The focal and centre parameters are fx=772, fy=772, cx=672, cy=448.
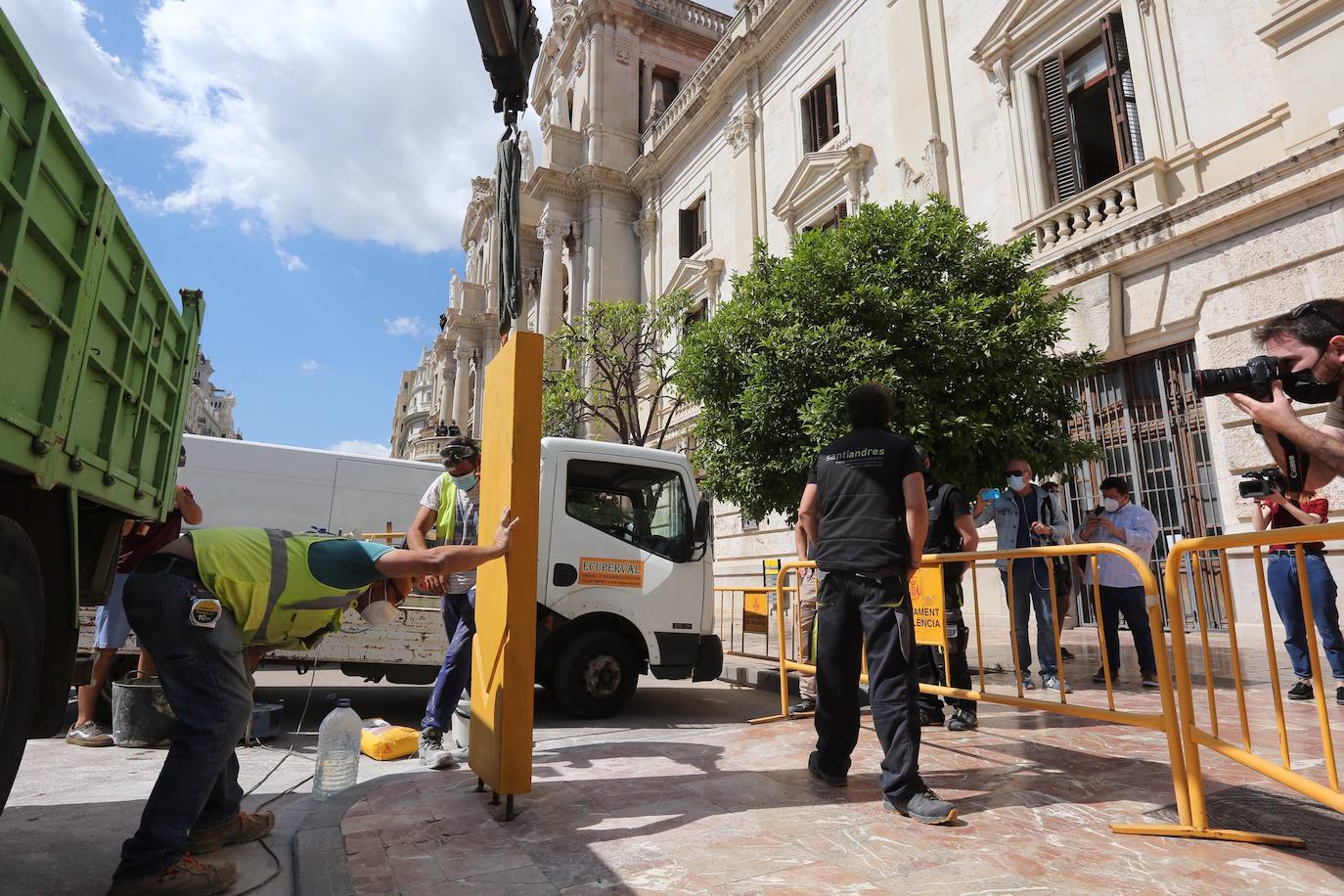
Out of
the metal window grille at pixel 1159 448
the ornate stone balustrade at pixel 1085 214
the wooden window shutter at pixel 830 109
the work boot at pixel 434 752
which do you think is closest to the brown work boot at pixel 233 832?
the work boot at pixel 434 752

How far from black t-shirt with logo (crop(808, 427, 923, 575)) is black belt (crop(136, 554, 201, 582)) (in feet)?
8.76

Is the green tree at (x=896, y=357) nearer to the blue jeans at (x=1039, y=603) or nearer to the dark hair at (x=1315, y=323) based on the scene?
the blue jeans at (x=1039, y=603)

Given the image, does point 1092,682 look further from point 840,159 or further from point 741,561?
point 840,159

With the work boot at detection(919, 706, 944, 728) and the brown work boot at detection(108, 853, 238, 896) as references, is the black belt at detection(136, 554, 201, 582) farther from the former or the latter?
the work boot at detection(919, 706, 944, 728)

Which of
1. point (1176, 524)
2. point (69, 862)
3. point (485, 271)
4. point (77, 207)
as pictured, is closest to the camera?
point (77, 207)

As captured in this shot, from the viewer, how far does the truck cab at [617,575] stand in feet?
20.9

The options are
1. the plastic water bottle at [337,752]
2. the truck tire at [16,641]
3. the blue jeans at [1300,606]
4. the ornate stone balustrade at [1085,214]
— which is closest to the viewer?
the truck tire at [16,641]

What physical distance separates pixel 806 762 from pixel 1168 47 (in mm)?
11005

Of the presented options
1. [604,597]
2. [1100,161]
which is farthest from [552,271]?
[604,597]

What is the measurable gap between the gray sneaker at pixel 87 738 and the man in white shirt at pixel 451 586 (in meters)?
2.18

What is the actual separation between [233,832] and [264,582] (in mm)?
1146

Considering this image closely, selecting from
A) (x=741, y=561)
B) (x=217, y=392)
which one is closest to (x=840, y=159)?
(x=741, y=561)

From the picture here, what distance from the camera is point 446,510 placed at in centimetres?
534

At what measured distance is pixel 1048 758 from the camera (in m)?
4.29
